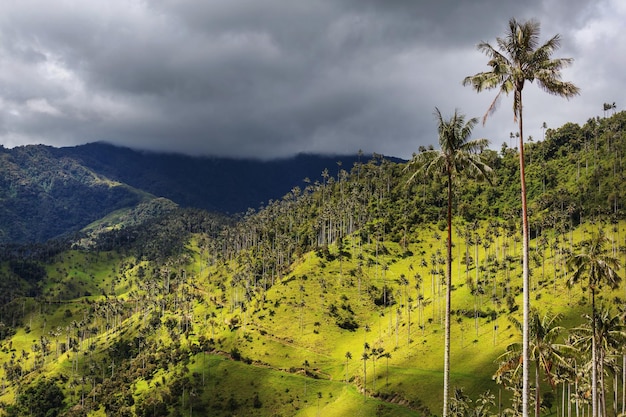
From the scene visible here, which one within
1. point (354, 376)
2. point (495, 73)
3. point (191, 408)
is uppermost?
point (495, 73)

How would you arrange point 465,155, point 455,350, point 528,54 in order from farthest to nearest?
point 455,350
point 465,155
point 528,54

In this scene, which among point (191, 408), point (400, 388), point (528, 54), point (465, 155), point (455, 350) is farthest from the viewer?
point (191, 408)

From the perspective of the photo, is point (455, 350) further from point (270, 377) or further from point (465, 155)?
point (465, 155)

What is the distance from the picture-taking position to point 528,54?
3722 centimetres

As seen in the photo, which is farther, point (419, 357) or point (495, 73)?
point (419, 357)

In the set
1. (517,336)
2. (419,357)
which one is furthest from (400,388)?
(517,336)

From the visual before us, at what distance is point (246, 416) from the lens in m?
175

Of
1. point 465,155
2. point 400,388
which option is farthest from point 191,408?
point 465,155

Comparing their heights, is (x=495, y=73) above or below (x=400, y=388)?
above

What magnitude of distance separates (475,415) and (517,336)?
230ft

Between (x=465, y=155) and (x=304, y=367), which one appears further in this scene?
(x=304, y=367)

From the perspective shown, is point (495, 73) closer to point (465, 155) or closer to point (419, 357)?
point (465, 155)

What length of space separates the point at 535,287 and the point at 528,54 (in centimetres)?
16943

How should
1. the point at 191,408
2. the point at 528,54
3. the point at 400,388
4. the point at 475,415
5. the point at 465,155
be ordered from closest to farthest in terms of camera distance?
the point at 528,54 → the point at 465,155 → the point at 475,415 → the point at 400,388 → the point at 191,408
